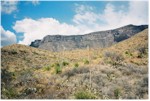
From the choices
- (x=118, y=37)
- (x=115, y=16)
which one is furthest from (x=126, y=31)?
(x=115, y=16)

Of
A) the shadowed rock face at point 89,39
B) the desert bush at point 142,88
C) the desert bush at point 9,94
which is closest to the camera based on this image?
the desert bush at point 9,94

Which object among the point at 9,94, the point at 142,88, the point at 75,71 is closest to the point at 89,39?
the point at 75,71

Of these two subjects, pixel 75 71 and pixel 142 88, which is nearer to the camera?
pixel 142 88

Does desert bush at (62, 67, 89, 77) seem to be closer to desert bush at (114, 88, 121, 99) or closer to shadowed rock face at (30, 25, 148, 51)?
desert bush at (114, 88, 121, 99)

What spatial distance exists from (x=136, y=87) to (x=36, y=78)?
9.46ft

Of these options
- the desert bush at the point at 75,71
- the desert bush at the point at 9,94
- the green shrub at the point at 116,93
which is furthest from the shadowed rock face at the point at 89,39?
the desert bush at the point at 9,94

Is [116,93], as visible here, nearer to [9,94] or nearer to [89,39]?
[9,94]

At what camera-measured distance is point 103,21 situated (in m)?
10.7

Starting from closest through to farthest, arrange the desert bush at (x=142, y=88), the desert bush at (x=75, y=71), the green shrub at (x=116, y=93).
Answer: the green shrub at (x=116, y=93), the desert bush at (x=142, y=88), the desert bush at (x=75, y=71)

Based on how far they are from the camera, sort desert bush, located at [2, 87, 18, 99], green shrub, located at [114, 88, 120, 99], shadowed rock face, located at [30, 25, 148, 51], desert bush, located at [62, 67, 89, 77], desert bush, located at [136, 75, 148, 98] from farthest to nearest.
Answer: shadowed rock face, located at [30, 25, 148, 51], desert bush, located at [62, 67, 89, 77], desert bush, located at [136, 75, 148, 98], green shrub, located at [114, 88, 120, 99], desert bush, located at [2, 87, 18, 99]

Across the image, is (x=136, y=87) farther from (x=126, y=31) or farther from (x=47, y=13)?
(x=126, y=31)

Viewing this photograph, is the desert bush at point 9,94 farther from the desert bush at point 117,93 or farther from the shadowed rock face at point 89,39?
the shadowed rock face at point 89,39

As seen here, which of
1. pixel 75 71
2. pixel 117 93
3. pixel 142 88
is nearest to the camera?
pixel 117 93

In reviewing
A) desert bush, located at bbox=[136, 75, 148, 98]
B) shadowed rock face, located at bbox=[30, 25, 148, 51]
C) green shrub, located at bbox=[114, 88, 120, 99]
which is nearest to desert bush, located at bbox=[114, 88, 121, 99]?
green shrub, located at bbox=[114, 88, 120, 99]
